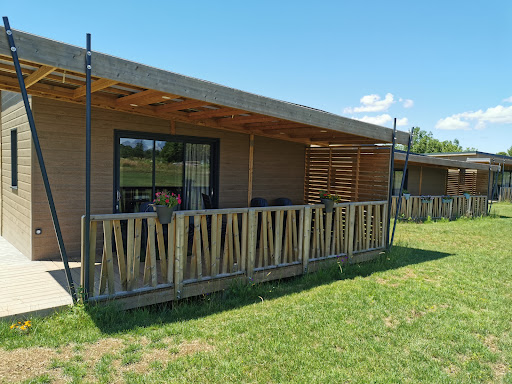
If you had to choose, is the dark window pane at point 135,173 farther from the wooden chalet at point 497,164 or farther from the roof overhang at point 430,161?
the wooden chalet at point 497,164

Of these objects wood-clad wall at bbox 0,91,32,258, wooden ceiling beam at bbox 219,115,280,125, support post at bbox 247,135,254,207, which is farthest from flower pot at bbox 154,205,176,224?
support post at bbox 247,135,254,207

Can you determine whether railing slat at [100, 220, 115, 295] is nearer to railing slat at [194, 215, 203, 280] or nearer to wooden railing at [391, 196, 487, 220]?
railing slat at [194, 215, 203, 280]

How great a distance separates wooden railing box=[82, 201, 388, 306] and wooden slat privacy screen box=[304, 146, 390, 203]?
2.17 ft

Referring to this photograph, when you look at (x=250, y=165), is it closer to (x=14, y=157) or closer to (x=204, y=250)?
(x=204, y=250)

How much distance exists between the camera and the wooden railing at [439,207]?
13.1 metres

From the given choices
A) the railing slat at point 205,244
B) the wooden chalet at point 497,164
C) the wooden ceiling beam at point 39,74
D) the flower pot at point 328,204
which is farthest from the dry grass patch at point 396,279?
the wooden chalet at point 497,164

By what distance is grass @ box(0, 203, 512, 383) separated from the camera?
2938 millimetres

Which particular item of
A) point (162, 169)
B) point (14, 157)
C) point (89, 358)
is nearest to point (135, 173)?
point (162, 169)

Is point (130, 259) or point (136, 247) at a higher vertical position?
point (136, 247)

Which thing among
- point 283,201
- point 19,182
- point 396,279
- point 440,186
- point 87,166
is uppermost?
point 87,166

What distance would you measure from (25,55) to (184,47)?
15.7 meters

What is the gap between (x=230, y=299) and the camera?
455 cm

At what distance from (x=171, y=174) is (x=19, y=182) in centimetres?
237

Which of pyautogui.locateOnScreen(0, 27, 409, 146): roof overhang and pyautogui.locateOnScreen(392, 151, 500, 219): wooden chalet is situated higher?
pyautogui.locateOnScreen(0, 27, 409, 146): roof overhang
